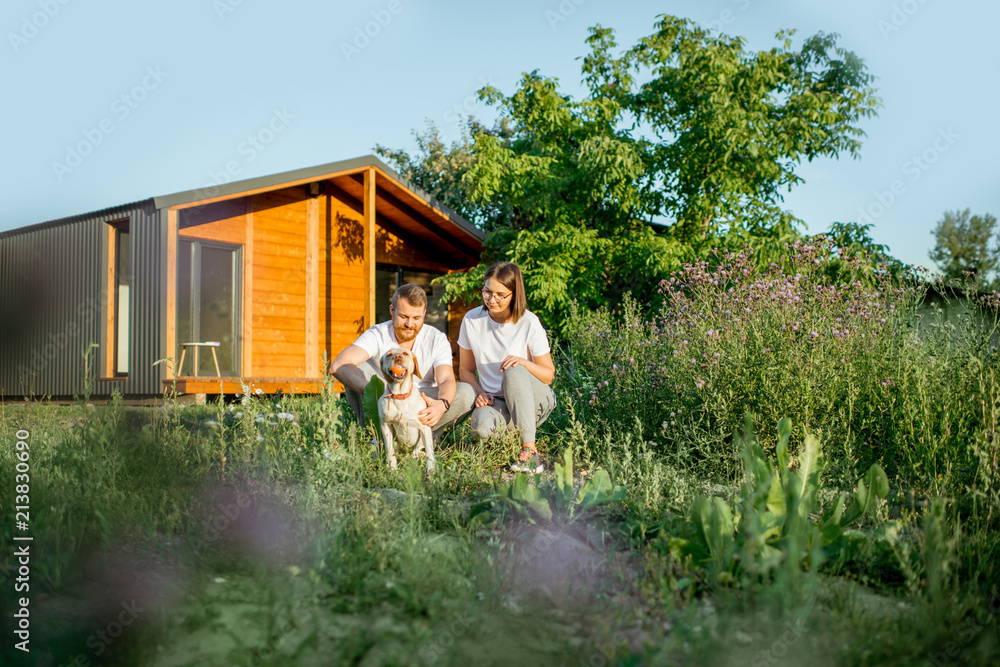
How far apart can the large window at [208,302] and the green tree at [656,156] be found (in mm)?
3626

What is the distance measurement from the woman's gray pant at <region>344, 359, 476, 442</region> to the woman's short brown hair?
2.01 ft

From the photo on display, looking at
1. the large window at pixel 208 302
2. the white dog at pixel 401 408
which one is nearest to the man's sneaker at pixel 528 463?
the white dog at pixel 401 408

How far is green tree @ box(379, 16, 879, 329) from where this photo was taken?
10.6 metres

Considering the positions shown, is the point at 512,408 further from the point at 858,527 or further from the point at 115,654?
the point at 115,654

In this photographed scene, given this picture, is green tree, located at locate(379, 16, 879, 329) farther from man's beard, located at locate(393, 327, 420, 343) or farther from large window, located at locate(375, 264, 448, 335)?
man's beard, located at locate(393, 327, 420, 343)

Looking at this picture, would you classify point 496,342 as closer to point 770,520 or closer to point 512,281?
point 512,281

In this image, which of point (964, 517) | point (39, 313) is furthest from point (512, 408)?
point (39, 313)

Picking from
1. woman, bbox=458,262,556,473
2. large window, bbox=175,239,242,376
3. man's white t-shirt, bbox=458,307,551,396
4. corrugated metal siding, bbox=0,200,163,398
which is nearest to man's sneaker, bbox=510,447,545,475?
woman, bbox=458,262,556,473

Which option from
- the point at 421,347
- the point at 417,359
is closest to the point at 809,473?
the point at 417,359

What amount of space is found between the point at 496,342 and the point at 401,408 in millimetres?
1205

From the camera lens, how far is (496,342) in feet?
15.2
